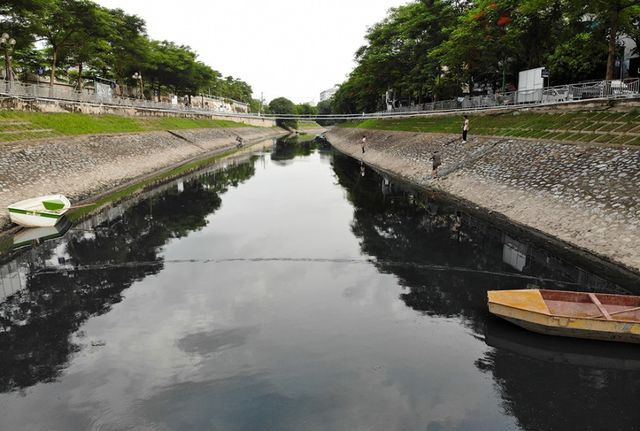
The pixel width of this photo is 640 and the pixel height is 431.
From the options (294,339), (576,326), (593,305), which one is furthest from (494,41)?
(294,339)

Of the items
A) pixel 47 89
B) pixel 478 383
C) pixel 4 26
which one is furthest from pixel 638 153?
pixel 4 26

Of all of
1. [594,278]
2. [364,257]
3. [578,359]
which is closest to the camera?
[578,359]

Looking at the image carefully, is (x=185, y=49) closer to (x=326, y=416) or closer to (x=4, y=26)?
(x=4, y=26)

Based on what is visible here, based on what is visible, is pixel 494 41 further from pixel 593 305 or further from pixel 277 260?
pixel 593 305

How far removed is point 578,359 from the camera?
1091 centimetres

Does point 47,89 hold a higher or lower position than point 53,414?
higher

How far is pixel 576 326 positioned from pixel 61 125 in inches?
1653

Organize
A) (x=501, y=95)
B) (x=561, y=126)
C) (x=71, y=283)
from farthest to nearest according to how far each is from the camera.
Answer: (x=501, y=95)
(x=561, y=126)
(x=71, y=283)

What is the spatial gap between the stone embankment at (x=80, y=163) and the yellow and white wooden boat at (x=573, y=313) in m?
23.4

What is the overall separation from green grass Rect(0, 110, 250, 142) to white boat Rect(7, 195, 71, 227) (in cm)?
940

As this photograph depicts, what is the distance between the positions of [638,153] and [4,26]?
52.5 metres

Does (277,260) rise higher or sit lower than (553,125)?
lower

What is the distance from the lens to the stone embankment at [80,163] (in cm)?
2533

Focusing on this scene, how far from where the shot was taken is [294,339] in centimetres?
1218
